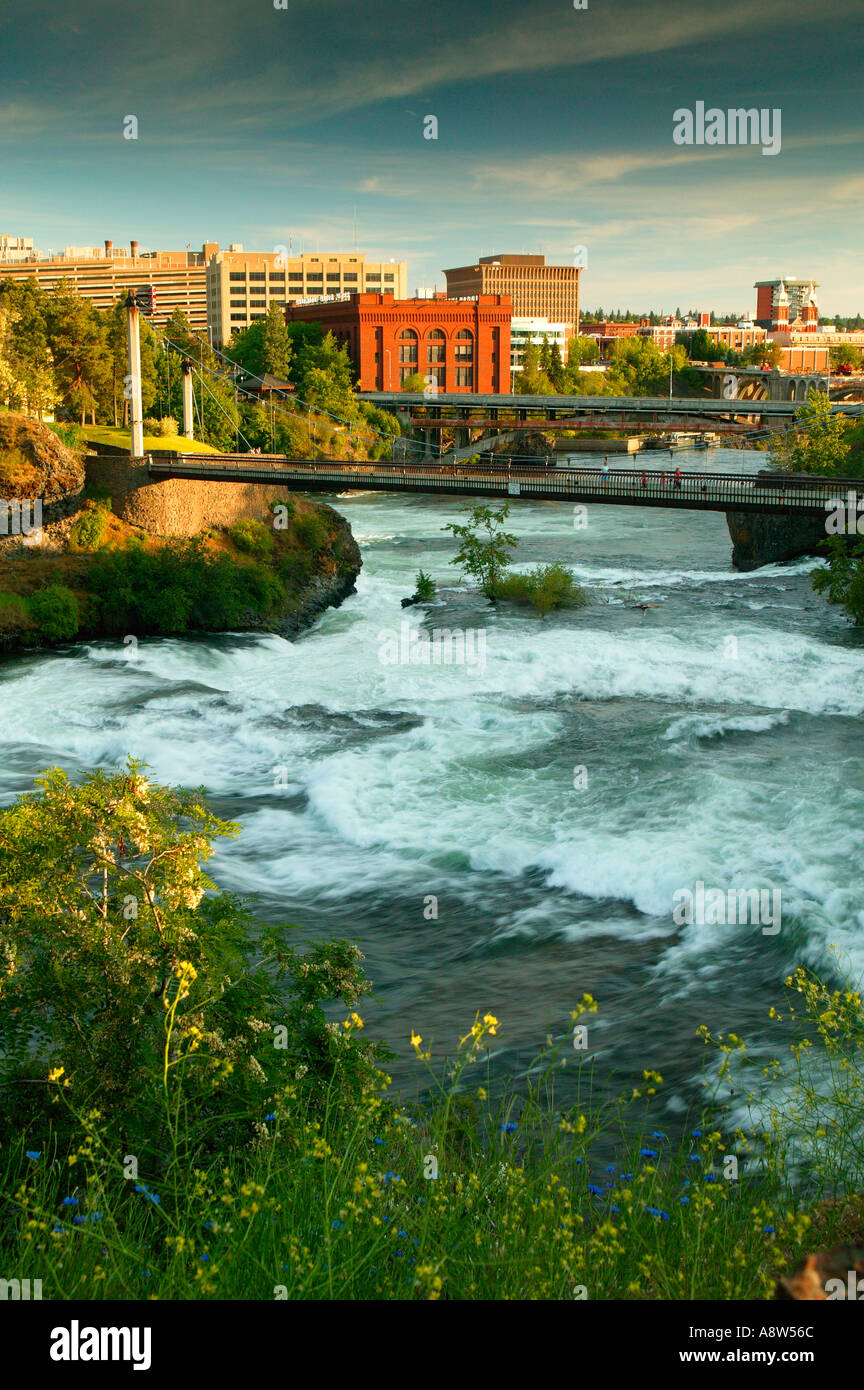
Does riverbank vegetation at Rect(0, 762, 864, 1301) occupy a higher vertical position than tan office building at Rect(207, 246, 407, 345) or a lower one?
lower

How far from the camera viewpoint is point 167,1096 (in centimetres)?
689

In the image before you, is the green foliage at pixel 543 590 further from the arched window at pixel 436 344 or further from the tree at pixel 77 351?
the arched window at pixel 436 344

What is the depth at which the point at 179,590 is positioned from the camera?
124ft

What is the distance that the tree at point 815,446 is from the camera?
183 feet

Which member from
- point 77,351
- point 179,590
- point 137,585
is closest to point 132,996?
point 179,590

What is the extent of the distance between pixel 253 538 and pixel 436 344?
96576mm

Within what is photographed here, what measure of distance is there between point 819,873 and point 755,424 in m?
86.5

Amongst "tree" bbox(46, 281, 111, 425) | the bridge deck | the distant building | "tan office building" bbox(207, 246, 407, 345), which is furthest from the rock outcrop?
"tan office building" bbox(207, 246, 407, 345)

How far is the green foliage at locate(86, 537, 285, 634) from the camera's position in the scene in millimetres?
36844

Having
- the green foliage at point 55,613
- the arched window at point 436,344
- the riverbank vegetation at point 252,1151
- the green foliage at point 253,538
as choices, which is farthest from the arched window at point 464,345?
the riverbank vegetation at point 252,1151

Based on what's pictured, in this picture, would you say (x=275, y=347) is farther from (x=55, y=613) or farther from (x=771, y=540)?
(x=55, y=613)

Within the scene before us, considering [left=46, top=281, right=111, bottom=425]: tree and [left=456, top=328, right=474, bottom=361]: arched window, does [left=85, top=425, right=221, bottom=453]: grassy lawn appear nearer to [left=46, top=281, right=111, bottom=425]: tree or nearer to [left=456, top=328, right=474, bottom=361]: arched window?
[left=46, top=281, right=111, bottom=425]: tree

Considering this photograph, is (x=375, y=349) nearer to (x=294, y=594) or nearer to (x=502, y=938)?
(x=294, y=594)
